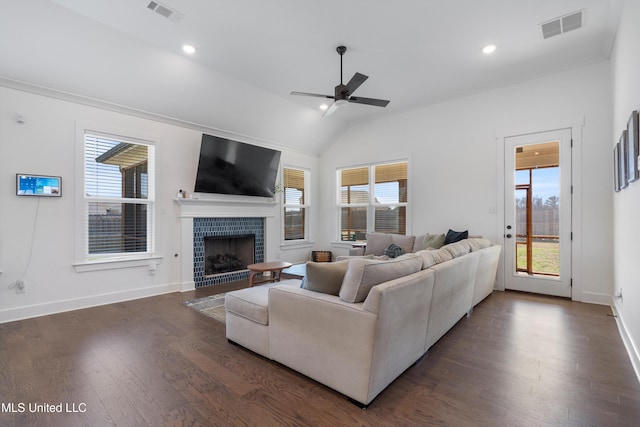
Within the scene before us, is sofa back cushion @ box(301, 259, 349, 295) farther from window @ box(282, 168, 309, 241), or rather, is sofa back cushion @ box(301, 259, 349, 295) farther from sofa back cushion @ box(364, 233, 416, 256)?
window @ box(282, 168, 309, 241)

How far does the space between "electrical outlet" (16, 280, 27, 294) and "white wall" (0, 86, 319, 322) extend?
0.11 feet

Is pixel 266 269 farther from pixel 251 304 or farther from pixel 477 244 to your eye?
pixel 477 244

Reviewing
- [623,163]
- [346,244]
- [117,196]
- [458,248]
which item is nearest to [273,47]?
[117,196]

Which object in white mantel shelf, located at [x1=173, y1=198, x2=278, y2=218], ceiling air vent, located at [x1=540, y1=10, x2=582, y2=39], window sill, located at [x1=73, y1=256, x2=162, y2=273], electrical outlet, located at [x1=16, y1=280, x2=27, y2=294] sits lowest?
electrical outlet, located at [x1=16, y1=280, x2=27, y2=294]

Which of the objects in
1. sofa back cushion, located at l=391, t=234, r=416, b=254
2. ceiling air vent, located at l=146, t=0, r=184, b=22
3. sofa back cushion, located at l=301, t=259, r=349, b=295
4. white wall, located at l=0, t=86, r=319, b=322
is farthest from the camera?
sofa back cushion, located at l=391, t=234, r=416, b=254

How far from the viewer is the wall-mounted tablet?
11.2 ft

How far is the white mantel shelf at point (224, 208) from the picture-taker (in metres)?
4.84

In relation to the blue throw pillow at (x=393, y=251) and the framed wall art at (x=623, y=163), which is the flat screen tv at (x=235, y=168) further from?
the framed wall art at (x=623, y=163)

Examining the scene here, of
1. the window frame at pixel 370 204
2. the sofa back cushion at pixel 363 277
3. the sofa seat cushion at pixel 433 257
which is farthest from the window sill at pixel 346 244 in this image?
the sofa back cushion at pixel 363 277

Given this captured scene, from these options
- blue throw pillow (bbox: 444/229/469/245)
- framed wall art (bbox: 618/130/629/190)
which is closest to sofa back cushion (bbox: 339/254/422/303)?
framed wall art (bbox: 618/130/629/190)

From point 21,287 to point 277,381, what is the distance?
11.3 ft

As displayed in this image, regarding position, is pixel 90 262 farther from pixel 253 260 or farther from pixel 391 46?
pixel 391 46

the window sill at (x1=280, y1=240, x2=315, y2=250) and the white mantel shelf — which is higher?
the white mantel shelf

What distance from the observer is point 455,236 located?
479 cm
